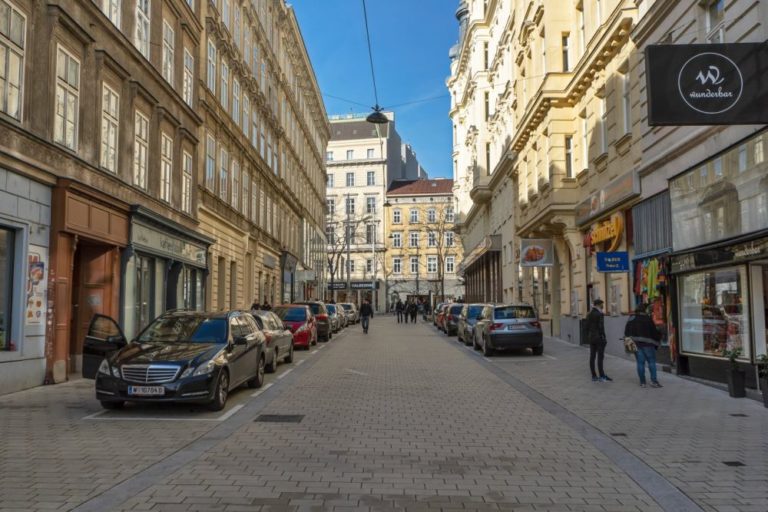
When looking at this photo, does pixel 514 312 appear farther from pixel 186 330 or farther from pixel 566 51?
pixel 186 330

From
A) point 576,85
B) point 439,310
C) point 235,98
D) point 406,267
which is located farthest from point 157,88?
point 406,267

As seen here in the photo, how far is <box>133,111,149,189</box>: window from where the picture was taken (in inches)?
704

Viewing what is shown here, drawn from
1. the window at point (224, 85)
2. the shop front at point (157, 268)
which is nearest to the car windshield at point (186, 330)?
the shop front at point (157, 268)

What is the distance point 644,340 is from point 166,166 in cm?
1446

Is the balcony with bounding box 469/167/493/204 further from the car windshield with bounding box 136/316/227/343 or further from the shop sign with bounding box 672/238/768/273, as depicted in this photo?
the car windshield with bounding box 136/316/227/343

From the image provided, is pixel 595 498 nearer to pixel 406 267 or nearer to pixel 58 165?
pixel 58 165

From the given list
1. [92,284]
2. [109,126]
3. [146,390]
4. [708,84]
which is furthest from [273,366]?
[708,84]

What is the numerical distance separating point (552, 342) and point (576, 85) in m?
9.07

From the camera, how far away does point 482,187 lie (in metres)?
45.0

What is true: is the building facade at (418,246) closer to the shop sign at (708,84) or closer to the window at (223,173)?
the window at (223,173)

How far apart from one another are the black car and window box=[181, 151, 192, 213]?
34.5 feet

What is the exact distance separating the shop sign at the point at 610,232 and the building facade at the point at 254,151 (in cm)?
1325

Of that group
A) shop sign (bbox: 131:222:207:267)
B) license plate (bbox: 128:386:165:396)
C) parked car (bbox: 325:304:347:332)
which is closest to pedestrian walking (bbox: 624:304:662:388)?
license plate (bbox: 128:386:165:396)

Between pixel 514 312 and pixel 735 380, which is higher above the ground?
pixel 514 312
